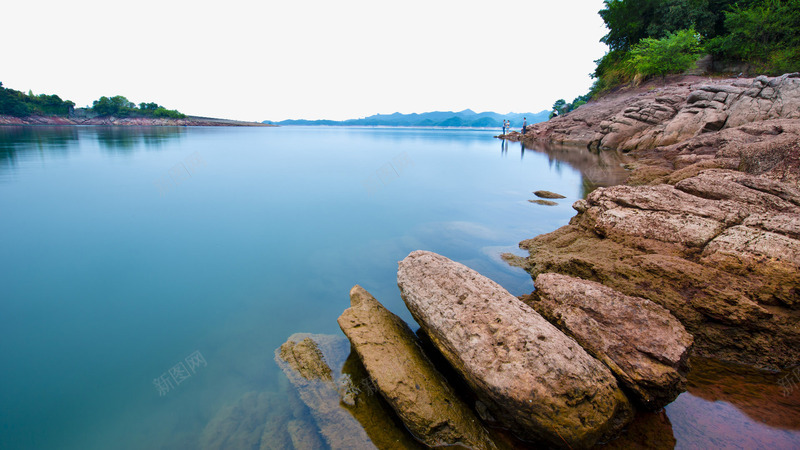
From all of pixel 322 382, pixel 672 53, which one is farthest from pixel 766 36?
pixel 322 382

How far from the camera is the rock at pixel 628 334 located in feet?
11.1

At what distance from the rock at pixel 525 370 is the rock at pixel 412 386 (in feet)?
1.05

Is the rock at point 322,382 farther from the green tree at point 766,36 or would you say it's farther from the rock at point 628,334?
the green tree at point 766,36

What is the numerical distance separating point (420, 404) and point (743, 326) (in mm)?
4405

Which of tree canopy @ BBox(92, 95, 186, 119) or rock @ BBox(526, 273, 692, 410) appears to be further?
tree canopy @ BBox(92, 95, 186, 119)

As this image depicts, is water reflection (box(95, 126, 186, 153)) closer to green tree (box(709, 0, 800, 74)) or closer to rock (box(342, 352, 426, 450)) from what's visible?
rock (box(342, 352, 426, 450))

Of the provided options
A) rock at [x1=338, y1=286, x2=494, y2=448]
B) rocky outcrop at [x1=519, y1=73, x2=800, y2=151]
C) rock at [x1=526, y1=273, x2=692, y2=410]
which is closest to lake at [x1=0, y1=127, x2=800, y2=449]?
rock at [x1=526, y1=273, x2=692, y2=410]

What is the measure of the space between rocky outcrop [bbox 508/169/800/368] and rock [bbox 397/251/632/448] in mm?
2268

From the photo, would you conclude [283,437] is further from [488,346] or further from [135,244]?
[135,244]

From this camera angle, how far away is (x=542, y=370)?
3.03 meters

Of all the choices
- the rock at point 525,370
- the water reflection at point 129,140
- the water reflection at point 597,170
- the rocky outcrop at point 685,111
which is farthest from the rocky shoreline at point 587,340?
the water reflection at point 129,140

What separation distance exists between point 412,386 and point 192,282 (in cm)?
574

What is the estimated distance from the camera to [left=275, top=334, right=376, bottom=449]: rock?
342cm

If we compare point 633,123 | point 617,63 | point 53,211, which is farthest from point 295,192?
point 617,63
